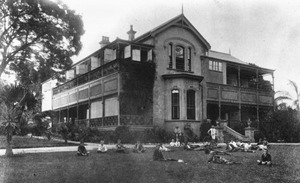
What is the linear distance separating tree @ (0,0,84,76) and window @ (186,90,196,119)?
1011cm

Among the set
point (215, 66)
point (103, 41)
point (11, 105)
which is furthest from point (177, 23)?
point (11, 105)

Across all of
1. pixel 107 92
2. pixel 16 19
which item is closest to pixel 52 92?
pixel 107 92

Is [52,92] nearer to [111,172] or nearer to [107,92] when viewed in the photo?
[107,92]

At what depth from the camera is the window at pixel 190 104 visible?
89.8 ft

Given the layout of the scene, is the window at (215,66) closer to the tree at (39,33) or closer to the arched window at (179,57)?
the arched window at (179,57)

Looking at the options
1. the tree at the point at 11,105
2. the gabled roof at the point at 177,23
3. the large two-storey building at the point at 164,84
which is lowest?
the tree at the point at 11,105

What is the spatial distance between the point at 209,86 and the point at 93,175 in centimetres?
2243

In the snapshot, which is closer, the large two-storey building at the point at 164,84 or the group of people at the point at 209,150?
the group of people at the point at 209,150

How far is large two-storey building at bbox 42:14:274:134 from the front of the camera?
2567 centimetres

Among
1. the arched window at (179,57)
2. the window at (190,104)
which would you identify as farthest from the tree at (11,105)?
the arched window at (179,57)

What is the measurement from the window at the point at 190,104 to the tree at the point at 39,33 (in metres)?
10.1

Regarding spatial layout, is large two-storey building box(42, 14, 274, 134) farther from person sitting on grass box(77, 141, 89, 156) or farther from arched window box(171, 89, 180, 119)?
person sitting on grass box(77, 141, 89, 156)

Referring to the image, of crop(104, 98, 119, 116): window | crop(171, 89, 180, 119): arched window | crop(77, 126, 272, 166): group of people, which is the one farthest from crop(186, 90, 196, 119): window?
crop(104, 98, 119, 116): window

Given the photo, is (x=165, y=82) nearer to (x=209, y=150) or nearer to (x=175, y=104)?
(x=175, y=104)
